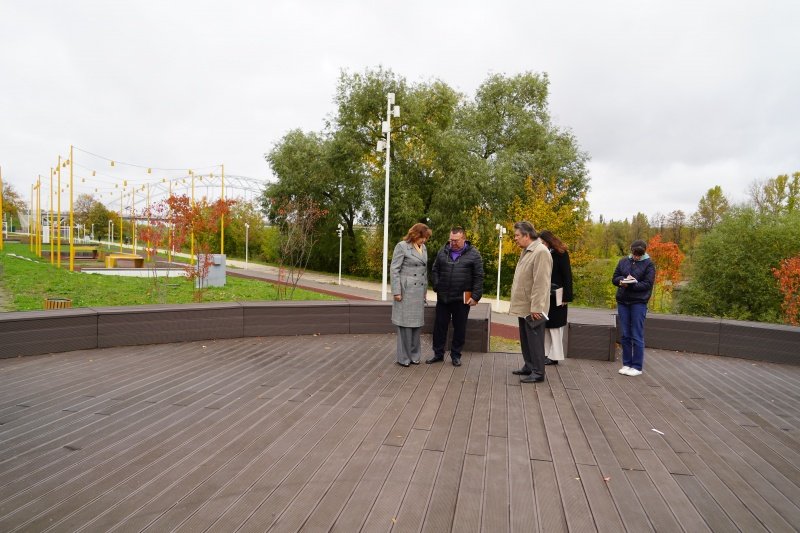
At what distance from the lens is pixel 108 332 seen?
5727 mm

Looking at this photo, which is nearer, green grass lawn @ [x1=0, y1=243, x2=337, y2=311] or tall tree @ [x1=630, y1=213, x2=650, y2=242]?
green grass lawn @ [x1=0, y1=243, x2=337, y2=311]

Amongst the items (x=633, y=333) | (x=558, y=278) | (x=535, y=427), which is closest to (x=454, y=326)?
(x=558, y=278)

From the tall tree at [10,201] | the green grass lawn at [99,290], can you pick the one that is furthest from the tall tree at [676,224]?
the tall tree at [10,201]

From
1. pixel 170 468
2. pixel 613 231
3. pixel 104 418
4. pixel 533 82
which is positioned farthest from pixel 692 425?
pixel 613 231

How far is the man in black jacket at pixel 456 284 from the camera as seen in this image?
5352mm

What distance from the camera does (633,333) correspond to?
17.4 feet

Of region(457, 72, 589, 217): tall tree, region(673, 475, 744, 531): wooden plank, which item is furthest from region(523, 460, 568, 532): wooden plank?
region(457, 72, 589, 217): tall tree

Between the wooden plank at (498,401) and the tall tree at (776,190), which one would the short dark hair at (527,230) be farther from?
the tall tree at (776,190)

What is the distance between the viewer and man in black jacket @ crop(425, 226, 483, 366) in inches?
211

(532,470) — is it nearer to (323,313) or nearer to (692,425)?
A: (692,425)

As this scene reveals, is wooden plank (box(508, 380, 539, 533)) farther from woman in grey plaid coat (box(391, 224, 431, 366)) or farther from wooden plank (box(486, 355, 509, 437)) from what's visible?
woman in grey plaid coat (box(391, 224, 431, 366))

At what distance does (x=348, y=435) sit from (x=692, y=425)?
8.73 ft

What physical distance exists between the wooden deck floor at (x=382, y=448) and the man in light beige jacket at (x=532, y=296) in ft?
0.92

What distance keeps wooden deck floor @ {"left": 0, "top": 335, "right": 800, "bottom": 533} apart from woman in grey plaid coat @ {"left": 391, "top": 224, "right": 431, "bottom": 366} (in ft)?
1.18
